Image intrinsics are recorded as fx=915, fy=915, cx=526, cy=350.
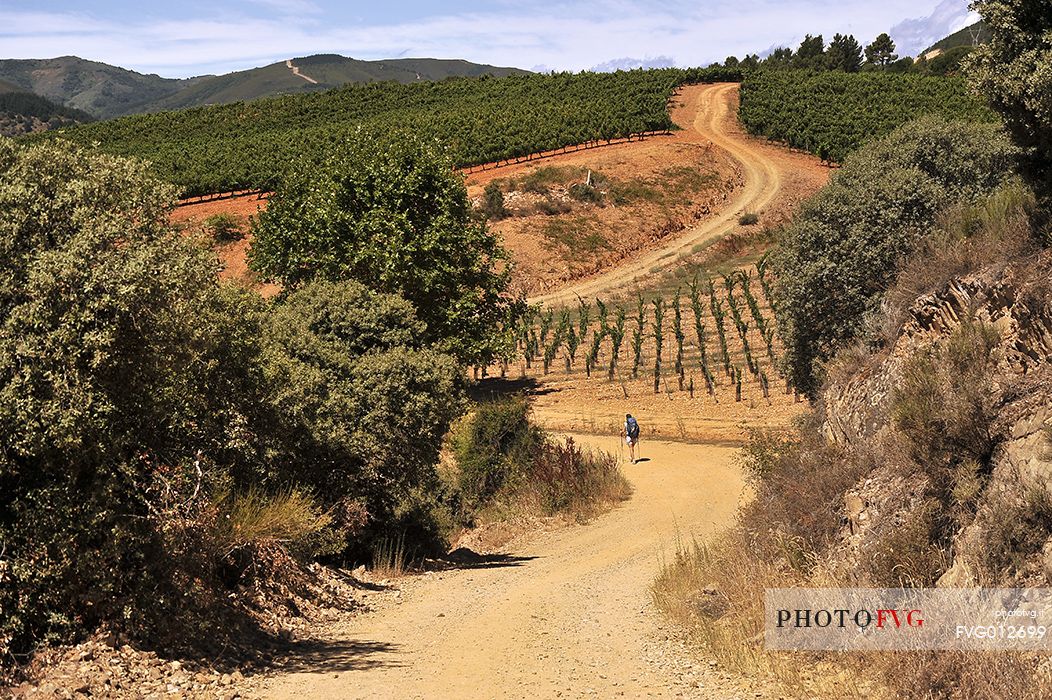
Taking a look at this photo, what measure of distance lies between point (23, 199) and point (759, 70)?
106 meters

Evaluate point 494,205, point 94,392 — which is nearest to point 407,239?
point 94,392

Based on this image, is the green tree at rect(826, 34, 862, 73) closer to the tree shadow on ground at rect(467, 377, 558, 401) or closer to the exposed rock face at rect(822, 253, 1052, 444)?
the tree shadow on ground at rect(467, 377, 558, 401)

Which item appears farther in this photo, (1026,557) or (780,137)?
(780,137)

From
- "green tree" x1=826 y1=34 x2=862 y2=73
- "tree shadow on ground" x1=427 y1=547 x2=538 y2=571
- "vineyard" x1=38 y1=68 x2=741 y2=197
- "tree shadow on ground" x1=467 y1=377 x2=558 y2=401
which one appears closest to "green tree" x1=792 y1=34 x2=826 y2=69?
"green tree" x1=826 y1=34 x2=862 y2=73

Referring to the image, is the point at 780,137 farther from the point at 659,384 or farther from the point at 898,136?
the point at 898,136

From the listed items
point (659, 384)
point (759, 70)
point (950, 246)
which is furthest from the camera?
point (759, 70)

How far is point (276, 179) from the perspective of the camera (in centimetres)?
5891

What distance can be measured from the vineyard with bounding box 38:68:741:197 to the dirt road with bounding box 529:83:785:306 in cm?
491

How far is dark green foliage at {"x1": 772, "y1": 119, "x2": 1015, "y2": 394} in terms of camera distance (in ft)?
57.8

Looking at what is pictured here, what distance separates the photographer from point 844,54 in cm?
11769

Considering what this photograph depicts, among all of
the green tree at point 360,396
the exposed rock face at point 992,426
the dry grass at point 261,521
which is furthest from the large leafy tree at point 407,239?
the exposed rock face at point 992,426

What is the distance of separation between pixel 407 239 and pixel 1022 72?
17.3 metres

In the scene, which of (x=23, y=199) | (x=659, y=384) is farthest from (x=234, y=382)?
(x=659, y=384)

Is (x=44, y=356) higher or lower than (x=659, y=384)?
higher
